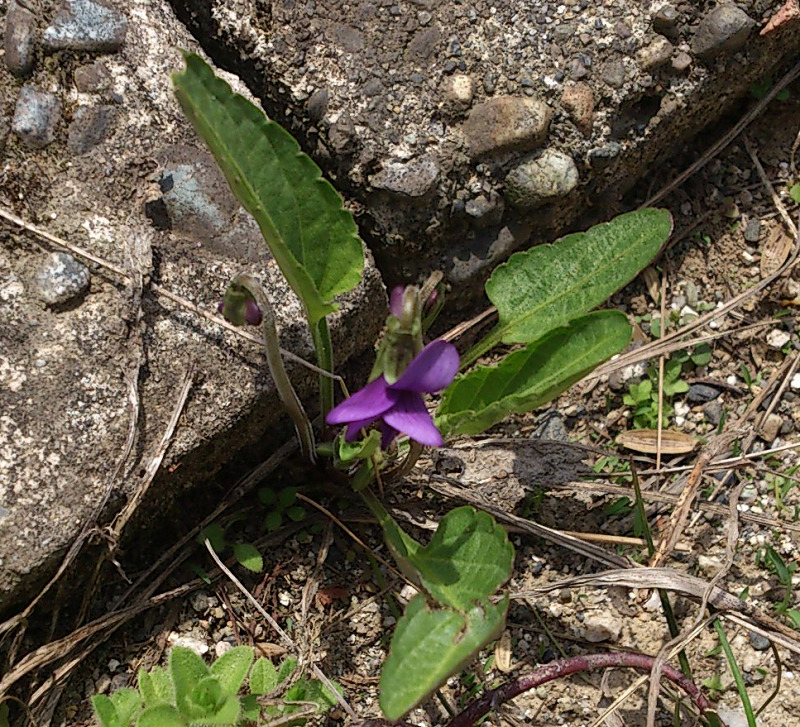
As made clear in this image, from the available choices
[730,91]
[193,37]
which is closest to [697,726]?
[730,91]

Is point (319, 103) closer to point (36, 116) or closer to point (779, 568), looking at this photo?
point (36, 116)

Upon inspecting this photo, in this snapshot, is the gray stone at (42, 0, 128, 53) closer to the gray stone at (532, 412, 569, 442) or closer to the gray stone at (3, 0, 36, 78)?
the gray stone at (3, 0, 36, 78)

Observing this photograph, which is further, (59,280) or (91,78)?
(91,78)

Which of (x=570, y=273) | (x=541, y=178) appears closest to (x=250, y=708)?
(x=570, y=273)

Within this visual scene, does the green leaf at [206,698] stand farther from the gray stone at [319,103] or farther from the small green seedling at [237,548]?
Result: the gray stone at [319,103]

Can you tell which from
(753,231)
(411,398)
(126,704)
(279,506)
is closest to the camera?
(411,398)

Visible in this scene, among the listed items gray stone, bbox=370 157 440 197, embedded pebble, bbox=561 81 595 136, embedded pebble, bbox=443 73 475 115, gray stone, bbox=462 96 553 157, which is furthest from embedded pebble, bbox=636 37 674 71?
gray stone, bbox=370 157 440 197
